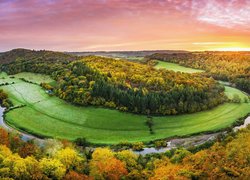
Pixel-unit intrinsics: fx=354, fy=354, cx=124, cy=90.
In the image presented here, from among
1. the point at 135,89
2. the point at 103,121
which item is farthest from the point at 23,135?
the point at 135,89

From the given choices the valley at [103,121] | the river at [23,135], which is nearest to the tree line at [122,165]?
the river at [23,135]

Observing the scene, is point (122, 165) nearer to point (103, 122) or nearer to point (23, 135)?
point (103, 122)

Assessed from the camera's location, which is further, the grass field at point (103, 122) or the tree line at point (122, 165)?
the grass field at point (103, 122)

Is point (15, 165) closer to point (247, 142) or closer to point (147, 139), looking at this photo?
point (247, 142)

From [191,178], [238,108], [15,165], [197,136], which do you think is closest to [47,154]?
[15,165]

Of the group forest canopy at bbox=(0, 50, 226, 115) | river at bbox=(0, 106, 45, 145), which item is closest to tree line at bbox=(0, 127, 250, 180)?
river at bbox=(0, 106, 45, 145)

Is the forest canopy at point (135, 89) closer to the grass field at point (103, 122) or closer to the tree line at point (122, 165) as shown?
the grass field at point (103, 122)

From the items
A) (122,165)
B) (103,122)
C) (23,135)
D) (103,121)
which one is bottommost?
(23,135)

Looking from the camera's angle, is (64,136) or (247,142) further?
(64,136)
